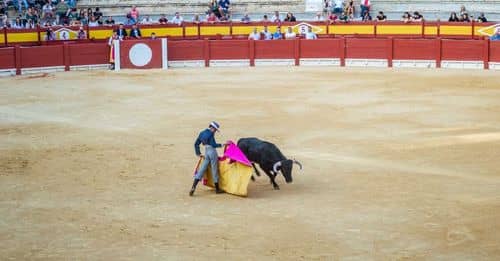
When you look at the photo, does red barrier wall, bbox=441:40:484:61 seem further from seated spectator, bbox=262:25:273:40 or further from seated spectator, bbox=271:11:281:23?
seated spectator, bbox=271:11:281:23

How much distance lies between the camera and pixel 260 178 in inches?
562

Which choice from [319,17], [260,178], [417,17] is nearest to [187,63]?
[319,17]

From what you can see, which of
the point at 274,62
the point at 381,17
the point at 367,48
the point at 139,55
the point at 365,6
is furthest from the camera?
the point at 365,6

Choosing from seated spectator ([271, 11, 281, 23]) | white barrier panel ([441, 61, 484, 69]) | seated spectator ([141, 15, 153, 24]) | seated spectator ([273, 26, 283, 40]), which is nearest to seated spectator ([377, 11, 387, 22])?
seated spectator ([271, 11, 281, 23])

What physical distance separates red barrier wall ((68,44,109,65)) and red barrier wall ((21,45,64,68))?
Result: 383mm

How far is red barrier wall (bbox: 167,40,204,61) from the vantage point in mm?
30438

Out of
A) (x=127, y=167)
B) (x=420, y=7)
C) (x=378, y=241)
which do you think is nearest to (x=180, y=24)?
(x=420, y=7)

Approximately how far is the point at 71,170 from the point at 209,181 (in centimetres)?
271

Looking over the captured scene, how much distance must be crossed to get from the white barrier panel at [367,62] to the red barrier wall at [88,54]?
301 inches

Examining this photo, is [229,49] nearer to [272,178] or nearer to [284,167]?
[272,178]

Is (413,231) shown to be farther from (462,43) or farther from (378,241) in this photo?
(462,43)

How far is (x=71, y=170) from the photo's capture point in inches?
587

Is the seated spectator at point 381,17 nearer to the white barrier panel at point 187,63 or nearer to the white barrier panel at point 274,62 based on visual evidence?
the white barrier panel at point 274,62

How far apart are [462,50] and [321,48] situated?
445 centimetres
